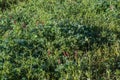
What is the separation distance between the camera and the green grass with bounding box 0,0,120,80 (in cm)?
606

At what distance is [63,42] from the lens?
6879 millimetres

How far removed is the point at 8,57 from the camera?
629 cm

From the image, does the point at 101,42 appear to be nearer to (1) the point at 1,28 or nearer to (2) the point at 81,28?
(2) the point at 81,28

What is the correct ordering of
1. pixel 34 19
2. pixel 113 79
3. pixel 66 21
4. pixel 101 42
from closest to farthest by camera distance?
pixel 113 79 → pixel 101 42 → pixel 66 21 → pixel 34 19

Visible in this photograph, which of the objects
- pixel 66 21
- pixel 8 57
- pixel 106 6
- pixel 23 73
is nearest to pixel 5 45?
pixel 8 57

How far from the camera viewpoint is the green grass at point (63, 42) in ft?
19.9

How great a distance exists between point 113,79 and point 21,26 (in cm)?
274

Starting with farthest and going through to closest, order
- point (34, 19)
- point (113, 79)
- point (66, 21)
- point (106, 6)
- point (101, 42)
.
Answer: point (106, 6), point (34, 19), point (66, 21), point (101, 42), point (113, 79)

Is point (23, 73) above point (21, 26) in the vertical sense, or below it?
below

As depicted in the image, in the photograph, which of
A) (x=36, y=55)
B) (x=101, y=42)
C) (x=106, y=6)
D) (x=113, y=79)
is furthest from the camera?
(x=106, y=6)

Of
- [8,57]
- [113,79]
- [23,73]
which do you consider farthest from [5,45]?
[113,79]

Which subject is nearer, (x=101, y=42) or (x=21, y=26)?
(x=101, y=42)

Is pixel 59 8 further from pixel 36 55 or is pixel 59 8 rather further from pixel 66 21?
pixel 36 55

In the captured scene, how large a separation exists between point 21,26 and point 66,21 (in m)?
1.06
